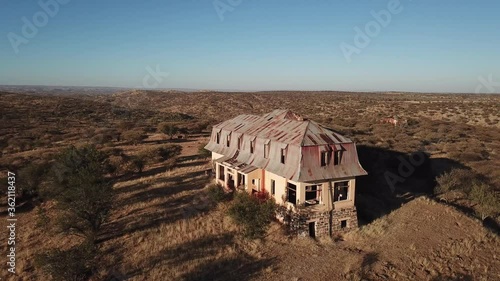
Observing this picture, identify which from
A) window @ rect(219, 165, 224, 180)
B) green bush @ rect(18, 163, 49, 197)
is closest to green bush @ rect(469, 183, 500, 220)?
window @ rect(219, 165, 224, 180)

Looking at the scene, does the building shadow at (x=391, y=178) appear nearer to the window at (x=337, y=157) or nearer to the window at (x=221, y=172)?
the window at (x=337, y=157)

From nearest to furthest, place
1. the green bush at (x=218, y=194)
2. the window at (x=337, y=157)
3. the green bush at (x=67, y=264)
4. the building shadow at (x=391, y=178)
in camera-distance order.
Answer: the green bush at (x=67, y=264), the window at (x=337, y=157), the green bush at (x=218, y=194), the building shadow at (x=391, y=178)

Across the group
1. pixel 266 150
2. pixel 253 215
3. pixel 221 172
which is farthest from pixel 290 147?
pixel 221 172

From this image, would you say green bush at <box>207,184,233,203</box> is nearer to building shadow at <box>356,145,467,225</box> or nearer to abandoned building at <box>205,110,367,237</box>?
abandoned building at <box>205,110,367,237</box>

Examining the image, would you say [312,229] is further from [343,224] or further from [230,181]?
[230,181]

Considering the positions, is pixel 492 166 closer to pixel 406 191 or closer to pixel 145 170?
pixel 406 191

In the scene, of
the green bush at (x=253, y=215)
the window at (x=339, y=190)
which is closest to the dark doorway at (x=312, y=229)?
the window at (x=339, y=190)

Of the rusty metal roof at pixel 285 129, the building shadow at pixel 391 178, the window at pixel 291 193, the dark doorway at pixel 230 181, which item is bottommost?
the building shadow at pixel 391 178
